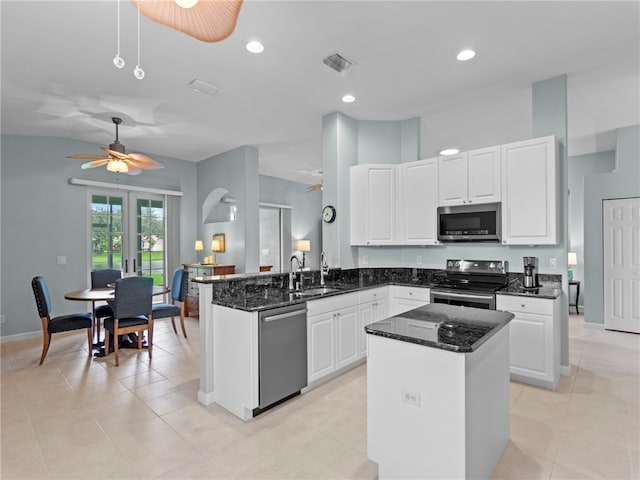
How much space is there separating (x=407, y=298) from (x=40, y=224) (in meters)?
5.38

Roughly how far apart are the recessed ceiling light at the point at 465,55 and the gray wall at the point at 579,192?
14.7ft

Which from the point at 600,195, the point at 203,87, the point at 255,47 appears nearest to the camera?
the point at 255,47

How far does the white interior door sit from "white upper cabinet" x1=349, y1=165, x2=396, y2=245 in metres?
3.50

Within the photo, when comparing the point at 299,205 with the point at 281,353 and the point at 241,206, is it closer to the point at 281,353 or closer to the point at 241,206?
the point at 241,206

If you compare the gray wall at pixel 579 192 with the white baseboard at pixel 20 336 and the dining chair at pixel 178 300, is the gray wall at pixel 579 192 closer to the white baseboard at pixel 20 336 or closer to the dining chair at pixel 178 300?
the dining chair at pixel 178 300

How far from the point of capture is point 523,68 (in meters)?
3.19

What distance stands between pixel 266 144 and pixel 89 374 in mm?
4024

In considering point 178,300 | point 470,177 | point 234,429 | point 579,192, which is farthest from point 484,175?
point 178,300

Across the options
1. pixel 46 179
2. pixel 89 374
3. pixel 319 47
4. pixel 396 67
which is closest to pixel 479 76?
pixel 396 67

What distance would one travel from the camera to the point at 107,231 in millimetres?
5645

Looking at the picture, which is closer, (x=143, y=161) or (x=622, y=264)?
(x=143, y=161)

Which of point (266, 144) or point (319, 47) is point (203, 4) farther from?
point (266, 144)

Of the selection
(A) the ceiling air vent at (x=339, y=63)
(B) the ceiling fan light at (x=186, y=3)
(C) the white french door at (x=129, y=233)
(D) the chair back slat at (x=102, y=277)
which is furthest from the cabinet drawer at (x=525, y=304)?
(C) the white french door at (x=129, y=233)

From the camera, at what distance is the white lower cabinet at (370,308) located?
3.53 meters
